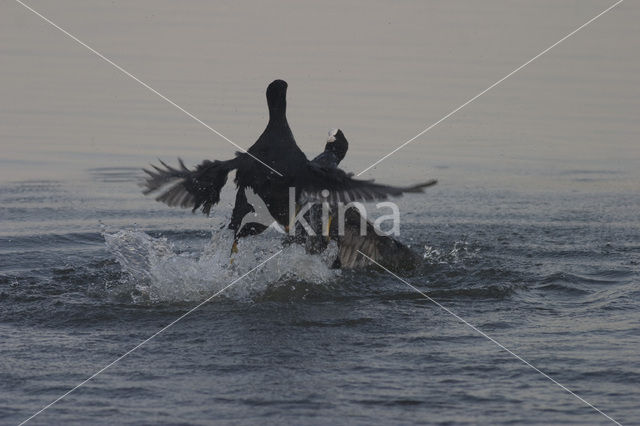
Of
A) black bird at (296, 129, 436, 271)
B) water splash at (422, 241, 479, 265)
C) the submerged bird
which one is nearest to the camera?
the submerged bird

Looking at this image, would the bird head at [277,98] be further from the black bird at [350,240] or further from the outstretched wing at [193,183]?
the black bird at [350,240]

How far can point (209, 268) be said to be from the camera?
6367mm

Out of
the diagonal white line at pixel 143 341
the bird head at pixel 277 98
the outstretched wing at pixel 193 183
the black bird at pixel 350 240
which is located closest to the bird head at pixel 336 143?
the black bird at pixel 350 240

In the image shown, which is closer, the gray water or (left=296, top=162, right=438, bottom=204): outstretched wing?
the gray water

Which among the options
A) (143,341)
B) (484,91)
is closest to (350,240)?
(143,341)

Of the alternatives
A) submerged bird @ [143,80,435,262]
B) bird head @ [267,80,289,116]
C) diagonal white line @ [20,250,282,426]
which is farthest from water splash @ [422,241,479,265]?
bird head @ [267,80,289,116]

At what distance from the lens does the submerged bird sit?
6.18 meters

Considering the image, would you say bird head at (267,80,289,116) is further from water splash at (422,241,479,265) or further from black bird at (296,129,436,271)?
water splash at (422,241,479,265)

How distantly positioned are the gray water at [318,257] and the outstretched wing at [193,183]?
1.19 feet

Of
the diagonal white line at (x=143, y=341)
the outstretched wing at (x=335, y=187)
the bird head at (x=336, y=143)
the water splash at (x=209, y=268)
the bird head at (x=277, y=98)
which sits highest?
the bird head at (x=277, y=98)

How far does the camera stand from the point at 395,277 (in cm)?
674

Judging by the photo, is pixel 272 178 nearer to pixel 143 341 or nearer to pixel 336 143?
pixel 336 143

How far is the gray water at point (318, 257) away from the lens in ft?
14.5

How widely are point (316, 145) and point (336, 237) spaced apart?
11.3 feet
